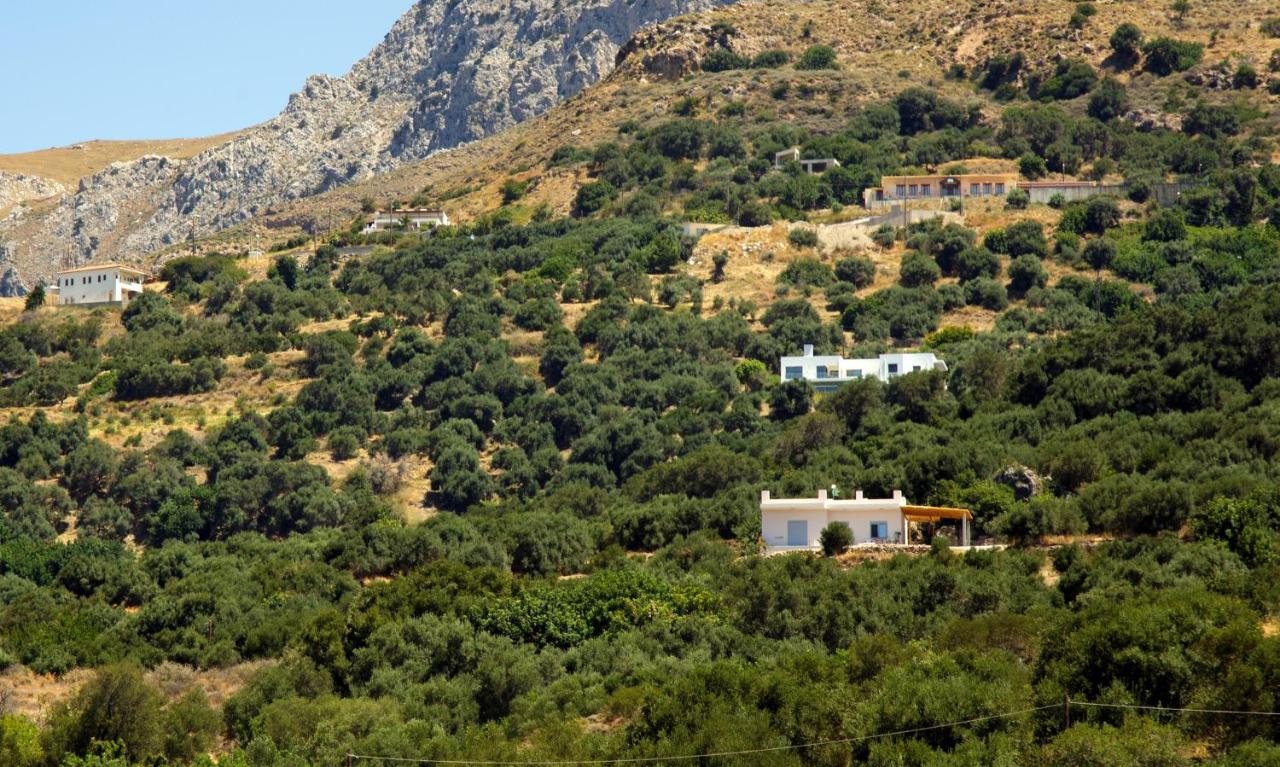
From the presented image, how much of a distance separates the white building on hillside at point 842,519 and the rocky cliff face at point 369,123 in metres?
89.2

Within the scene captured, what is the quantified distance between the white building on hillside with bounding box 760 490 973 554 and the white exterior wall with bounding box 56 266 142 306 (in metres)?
45.2

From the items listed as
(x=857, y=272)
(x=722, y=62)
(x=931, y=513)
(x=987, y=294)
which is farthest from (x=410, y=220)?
→ (x=931, y=513)

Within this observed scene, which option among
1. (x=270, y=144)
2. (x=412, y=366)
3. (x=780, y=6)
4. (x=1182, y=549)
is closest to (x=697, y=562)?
(x=1182, y=549)

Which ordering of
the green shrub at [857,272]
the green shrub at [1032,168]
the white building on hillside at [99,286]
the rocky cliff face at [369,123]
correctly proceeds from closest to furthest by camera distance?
the green shrub at [857,272] → the white building on hillside at [99,286] → the green shrub at [1032,168] → the rocky cliff face at [369,123]

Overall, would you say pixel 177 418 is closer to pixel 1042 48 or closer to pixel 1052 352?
pixel 1052 352

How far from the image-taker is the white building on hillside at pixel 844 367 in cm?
5891

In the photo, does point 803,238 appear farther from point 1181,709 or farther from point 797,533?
point 1181,709

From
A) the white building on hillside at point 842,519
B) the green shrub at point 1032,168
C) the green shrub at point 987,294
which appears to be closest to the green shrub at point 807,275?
the green shrub at point 987,294

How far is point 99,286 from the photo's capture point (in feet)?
254

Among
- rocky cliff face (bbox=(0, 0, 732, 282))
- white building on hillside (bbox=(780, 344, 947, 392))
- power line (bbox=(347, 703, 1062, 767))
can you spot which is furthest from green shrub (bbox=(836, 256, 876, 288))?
rocky cliff face (bbox=(0, 0, 732, 282))

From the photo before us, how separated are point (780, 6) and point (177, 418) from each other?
5676 cm

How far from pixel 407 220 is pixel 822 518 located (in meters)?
51.8

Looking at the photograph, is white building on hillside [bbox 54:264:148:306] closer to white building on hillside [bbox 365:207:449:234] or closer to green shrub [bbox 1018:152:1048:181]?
white building on hillside [bbox 365:207:449:234]

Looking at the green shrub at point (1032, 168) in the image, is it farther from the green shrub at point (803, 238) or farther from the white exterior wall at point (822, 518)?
the white exterior wall at point (822, 518)
